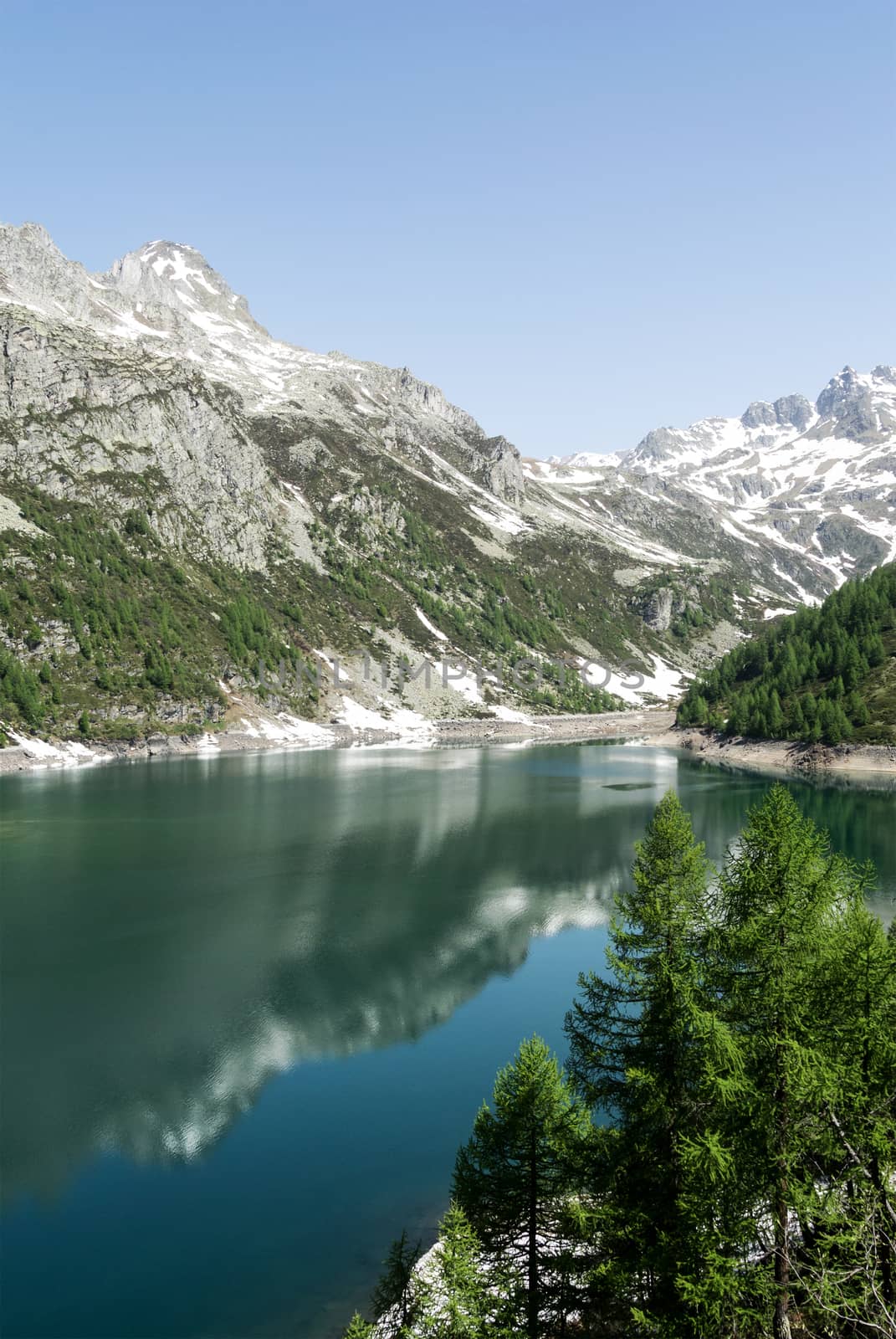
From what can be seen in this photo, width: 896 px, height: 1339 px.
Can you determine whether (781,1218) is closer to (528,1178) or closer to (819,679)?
(528,1178)

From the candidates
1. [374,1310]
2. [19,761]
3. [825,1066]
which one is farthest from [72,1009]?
[19,761]

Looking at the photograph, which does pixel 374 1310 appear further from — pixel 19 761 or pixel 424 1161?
pixel 19 761

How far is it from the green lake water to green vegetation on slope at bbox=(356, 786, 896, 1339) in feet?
15.1

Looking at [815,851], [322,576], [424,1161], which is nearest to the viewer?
[815,851]

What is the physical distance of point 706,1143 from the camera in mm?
12648

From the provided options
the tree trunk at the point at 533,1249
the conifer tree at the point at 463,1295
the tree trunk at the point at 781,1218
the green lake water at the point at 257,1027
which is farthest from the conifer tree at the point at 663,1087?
the green lake water at the point at 257,1027

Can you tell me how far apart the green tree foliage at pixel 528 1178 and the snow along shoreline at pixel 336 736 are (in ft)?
342

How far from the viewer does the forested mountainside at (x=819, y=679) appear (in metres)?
108

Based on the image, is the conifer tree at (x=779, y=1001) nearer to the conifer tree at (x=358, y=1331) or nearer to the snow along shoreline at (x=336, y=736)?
the conifer tree at (x=358, y=1331)

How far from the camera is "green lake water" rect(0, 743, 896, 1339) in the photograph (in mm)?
19266

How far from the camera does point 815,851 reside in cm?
1612

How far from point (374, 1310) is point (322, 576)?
611 ft

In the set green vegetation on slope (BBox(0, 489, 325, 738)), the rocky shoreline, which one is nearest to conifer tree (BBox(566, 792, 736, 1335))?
the rocky shoreline

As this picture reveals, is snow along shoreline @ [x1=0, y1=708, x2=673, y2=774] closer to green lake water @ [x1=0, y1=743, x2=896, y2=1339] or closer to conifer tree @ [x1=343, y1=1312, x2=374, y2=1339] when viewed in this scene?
green lake water @ [x1=0, y1=743, x2=896, y2=1339]
